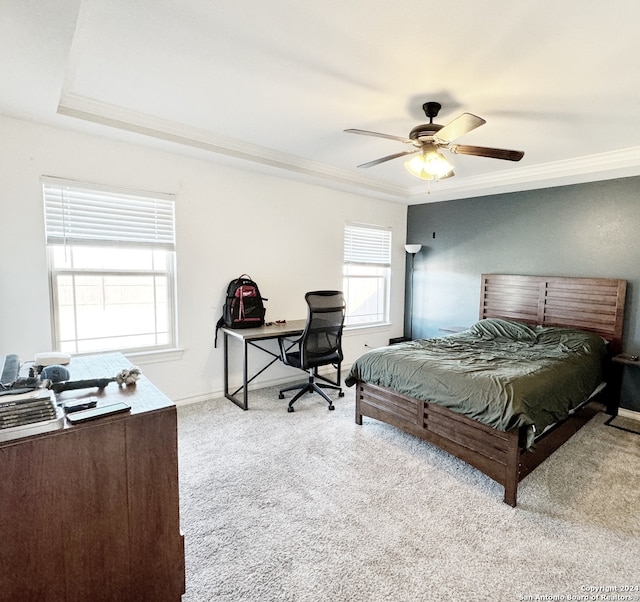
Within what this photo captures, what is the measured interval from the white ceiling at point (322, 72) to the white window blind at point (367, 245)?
158cm

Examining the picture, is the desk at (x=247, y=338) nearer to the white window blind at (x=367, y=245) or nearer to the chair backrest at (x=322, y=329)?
the chair backrest at (x=322, y=329)

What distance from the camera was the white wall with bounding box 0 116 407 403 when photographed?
268 centimetres

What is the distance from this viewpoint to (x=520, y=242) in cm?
430

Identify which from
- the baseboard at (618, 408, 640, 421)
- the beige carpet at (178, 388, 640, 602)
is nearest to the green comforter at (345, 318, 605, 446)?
the beige carpet at (178, 388, 640, 602)

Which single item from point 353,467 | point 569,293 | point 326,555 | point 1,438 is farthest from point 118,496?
point 569,293

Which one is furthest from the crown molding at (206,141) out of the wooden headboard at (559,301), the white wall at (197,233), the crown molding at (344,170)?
the wooden headboard at (559,301)

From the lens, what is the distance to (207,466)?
2.53 m

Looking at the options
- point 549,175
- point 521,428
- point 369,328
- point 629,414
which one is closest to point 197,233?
point 369,328

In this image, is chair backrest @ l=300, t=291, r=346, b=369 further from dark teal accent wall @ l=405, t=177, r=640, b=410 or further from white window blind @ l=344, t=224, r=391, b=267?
dark teal accent wall @ l=405, t=177, r=640, b=410

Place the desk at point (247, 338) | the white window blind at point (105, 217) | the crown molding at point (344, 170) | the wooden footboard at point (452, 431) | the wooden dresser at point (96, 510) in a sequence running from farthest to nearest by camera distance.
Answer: the desk at point (247, 338) < the white window blind at point (105, 217) < the crown molding at point (344, 170) < the wooden footboard at point (452, 431) < the wooden dresser at point (96, 510)

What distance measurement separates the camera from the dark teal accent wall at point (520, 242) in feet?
11.7

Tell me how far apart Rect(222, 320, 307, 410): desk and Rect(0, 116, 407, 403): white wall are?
0.44 feet

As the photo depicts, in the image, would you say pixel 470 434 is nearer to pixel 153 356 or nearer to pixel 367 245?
pixel 153 356

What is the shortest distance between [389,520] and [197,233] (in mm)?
2864
